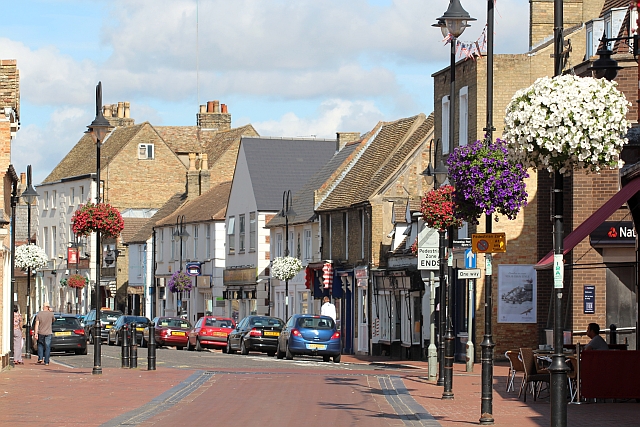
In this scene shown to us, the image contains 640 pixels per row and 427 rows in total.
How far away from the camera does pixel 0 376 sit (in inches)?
1105

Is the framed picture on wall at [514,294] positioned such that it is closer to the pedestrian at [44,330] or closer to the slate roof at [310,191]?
the pedestrian at [44,330]

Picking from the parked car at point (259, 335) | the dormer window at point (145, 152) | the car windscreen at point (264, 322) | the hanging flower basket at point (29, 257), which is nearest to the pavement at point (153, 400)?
the parked car at point (259, 335)

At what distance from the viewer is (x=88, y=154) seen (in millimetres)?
95438

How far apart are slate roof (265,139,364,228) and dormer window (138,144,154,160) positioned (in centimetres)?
2860

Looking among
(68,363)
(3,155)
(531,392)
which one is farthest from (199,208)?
(531,392)

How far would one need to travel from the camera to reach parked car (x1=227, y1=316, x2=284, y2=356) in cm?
4441

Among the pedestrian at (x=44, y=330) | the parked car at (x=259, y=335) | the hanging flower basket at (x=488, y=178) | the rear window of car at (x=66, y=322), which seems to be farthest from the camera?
the parked car at (x=259, y=335)

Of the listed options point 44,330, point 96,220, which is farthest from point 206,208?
point 96,220

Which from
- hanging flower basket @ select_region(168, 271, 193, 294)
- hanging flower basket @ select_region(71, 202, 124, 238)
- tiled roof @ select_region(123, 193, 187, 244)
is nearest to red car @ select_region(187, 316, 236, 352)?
hanging flower basket @ select_region(71, 202, 124, 238)

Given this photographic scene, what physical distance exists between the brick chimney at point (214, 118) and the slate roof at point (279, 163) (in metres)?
25.6

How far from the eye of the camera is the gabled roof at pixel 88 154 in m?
90.2

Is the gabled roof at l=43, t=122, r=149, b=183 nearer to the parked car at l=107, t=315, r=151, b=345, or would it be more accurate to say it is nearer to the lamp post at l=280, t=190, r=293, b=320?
the lamp post at l=280, t=190, r=293, b=320

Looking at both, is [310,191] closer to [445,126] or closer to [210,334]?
[210,334]

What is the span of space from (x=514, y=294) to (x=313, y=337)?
6.89 meters
